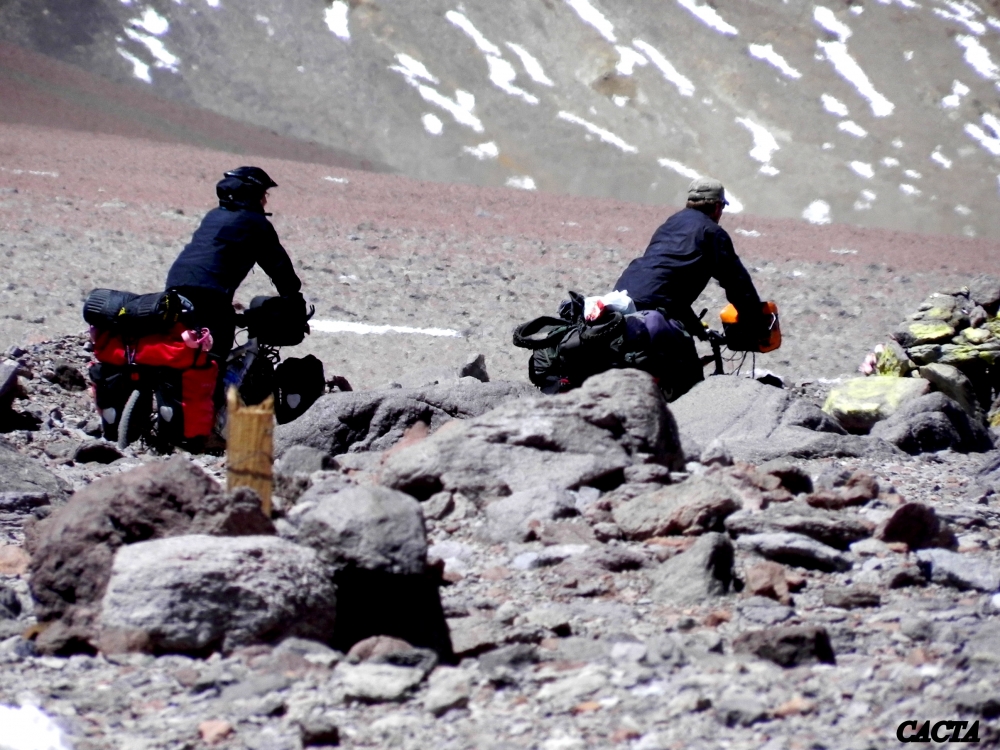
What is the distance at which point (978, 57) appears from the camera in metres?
35.5

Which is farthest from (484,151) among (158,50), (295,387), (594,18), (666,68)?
(295,387)

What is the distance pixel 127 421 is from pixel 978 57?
108 feet

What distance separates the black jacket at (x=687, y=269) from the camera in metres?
7.21

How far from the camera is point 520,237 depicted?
17.0 metres

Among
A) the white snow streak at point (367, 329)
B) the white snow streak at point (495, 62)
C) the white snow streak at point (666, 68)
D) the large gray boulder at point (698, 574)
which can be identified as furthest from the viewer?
the white snow streak at point (666, 68)

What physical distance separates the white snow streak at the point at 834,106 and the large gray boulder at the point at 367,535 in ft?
104

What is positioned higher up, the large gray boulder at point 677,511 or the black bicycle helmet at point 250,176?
the black bicycle helmet at point 250,176

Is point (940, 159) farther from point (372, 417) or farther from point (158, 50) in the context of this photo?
point (372, 417)

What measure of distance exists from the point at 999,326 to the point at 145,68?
1083 inches

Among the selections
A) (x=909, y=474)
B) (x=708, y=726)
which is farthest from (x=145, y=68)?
(x=708, y=726)

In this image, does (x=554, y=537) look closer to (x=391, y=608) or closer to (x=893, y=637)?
(x=391, y=608)

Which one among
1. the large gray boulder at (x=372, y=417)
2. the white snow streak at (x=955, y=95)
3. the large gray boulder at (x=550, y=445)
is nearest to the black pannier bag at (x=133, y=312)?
the large gray boulder at (x=372, y=417)

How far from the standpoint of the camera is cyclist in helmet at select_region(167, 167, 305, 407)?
7.15 metres

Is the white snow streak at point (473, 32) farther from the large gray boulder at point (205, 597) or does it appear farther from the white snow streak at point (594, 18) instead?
the large gray boulder at point (205, 597)
